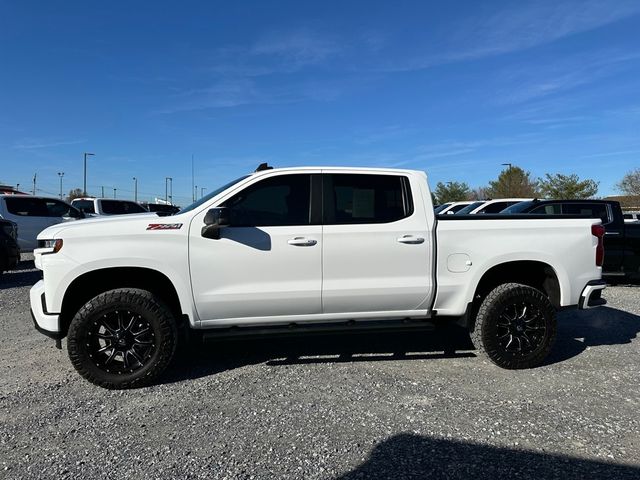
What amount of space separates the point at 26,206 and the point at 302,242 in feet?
37.2

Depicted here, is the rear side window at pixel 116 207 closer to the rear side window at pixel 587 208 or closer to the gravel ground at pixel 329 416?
the gravel ground at pixel 329 416

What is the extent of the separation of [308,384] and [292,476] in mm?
1402

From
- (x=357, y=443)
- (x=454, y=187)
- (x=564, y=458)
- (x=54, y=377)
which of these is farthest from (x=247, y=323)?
(x=454, y=187)

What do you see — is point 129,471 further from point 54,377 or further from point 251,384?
point 54,377

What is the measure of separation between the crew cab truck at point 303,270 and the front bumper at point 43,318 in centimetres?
2

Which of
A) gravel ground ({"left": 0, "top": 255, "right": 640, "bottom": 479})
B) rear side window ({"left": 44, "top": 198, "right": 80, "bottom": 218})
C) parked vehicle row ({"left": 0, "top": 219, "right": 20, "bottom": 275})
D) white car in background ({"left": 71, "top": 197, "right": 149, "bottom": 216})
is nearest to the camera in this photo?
gravel ground ({"left": 0, "top": 255, "right": 640, "bottom": 479})

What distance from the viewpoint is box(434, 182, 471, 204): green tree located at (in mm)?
49969

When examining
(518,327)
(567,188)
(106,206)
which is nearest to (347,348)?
(518,327)

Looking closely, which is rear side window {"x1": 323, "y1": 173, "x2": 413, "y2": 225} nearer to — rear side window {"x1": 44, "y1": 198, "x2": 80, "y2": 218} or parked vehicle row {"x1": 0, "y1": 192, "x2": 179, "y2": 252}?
parked vehicle row {"x1": 0, "y1": 192, "x2": 179, "y2": 252}

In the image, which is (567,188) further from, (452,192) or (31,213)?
(31,213)

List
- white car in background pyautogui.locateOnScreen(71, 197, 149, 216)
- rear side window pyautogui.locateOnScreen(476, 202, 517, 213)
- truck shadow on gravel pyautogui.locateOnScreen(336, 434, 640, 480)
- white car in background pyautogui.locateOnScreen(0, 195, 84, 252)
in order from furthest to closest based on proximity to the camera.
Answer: white car in background pyautogui.locateOnScreen(71, 197, 149, 216), rear side window pyautogui.locateOnScreen(476, 202, 517, 213), white car in background pyautogui.locateOnScreen(0, 195, 84, 252), truck shadow on gravel pyautogui.locateOnScreen(336, 434, 640, 480)

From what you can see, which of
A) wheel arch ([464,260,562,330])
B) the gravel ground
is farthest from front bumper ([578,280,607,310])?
the gravel ground

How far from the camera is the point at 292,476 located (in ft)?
9.38

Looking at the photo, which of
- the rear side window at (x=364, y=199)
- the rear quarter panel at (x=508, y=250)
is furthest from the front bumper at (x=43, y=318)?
the rear quarter panel at (x=508, y=250)
